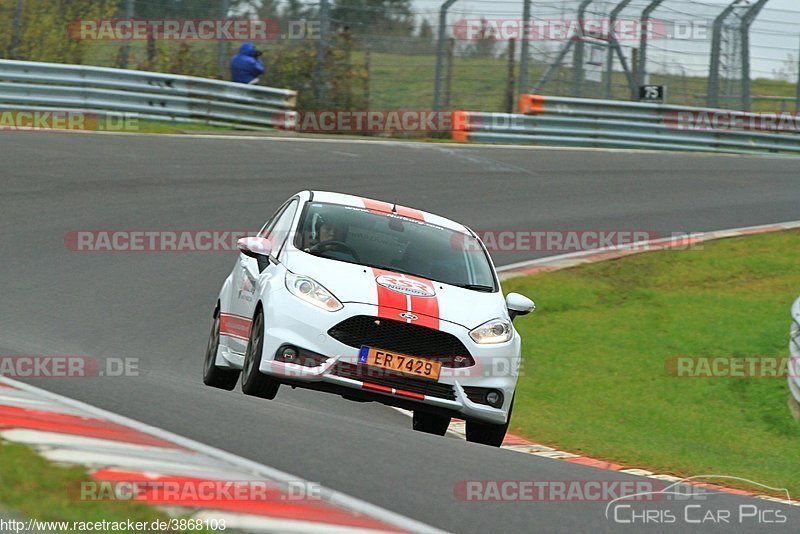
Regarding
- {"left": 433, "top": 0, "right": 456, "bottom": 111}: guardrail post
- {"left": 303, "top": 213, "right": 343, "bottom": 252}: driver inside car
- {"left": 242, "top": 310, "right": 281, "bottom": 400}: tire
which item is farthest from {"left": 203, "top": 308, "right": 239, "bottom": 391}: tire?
{"left": 433, "top": 0, "right": 456, "bottom": 111}: guardrail post

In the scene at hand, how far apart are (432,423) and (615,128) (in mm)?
17854

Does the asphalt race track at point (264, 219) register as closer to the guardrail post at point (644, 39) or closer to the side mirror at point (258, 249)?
the side mirror at point (258, 249)

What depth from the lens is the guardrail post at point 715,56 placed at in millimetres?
26062

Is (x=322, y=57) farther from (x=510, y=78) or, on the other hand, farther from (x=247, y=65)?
(x=510, y=78)

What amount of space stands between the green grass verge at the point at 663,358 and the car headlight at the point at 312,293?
2.10m

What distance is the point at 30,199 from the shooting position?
50.2 feet

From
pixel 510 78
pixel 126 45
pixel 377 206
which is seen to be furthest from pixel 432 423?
pixel 510 78

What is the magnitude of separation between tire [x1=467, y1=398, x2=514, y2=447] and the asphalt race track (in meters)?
0.62

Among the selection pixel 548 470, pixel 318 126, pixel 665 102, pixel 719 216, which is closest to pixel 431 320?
pixel 548 470

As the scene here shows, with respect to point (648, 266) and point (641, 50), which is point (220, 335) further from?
point (641, 50)

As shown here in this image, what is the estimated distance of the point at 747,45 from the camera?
86.3 feet

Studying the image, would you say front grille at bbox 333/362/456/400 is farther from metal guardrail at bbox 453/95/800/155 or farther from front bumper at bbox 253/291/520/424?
metal guardrail at bbox 453/95/800/155

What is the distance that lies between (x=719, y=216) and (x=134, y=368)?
40.6 ft

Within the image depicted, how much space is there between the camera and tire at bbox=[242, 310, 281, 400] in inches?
319
